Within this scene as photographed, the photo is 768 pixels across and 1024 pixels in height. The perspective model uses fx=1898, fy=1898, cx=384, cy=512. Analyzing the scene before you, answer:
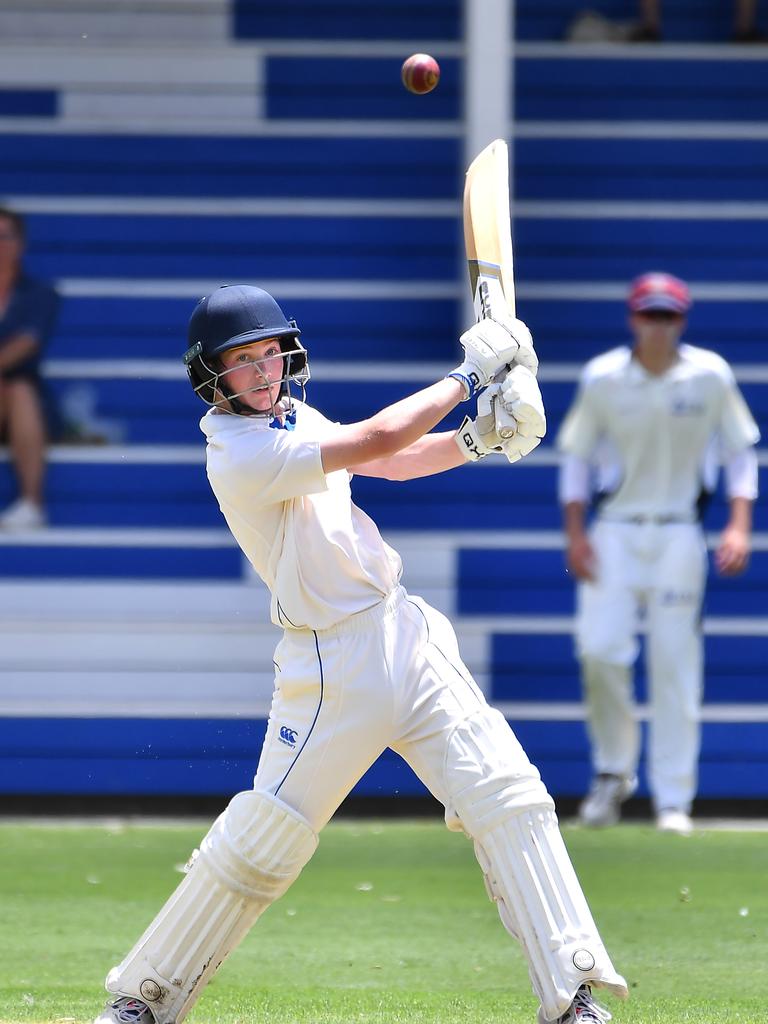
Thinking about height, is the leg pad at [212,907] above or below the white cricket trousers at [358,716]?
below

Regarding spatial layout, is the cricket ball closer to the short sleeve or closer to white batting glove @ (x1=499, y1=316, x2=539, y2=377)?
white batting glove @ (x1=499, y1=316, x2=539, y2=377)

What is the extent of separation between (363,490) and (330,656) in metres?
4.13

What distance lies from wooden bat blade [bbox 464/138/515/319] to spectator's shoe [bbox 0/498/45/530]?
395cm

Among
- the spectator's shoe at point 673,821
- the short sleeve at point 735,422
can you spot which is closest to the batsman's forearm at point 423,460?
the short sleeve at point 735,422

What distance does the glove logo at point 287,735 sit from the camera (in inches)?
139

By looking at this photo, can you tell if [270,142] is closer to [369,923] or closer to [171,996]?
[369,923]

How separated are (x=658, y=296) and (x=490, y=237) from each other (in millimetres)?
2669

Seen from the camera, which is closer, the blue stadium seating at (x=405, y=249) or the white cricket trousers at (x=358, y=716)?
the white cricket trousers at (x=358, y=716)

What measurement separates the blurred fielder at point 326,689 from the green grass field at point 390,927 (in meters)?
0.43

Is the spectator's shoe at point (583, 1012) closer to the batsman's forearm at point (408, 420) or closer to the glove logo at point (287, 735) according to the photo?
the glove logo at point (287, 735)

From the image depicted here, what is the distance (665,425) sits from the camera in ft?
21.8

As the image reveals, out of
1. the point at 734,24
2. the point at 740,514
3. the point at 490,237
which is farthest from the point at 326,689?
the point at 734,24

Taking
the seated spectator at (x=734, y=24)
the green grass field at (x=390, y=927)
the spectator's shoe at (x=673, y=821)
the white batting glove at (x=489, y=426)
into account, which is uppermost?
the seated spectator at (x=734, y=24)

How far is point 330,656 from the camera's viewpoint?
3531 millimetres
